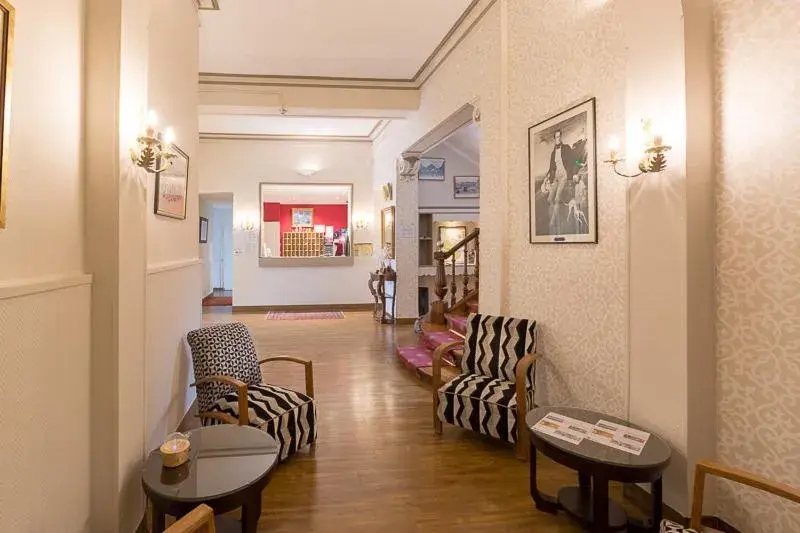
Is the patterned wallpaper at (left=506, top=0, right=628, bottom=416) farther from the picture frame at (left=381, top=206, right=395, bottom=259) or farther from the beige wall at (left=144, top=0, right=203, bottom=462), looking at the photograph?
the picture frame at (left=381, top=206, right=395, bottom=259)

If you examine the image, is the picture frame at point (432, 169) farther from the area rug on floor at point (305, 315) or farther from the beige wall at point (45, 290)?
the beige wall at point (45, 290)

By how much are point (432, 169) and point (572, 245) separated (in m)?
6.23

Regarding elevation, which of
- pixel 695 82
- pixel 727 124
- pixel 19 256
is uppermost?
pixel 695 82

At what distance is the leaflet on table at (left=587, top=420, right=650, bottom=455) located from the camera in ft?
7.47

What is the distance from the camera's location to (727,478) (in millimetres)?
1772

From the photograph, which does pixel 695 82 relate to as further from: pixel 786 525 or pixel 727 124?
pixel 786 525

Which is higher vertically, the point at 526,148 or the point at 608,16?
the point at 608,16

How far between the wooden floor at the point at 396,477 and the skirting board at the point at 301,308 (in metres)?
5.46

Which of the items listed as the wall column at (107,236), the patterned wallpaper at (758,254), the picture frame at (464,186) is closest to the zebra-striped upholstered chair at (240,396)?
the wall column at (107,236)

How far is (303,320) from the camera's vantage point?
29.5ft

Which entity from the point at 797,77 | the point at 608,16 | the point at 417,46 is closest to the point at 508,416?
the point at 797,77

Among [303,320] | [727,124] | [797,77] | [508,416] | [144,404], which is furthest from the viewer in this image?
[303,320]

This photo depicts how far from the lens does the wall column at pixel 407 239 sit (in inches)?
330

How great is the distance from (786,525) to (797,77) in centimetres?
197
